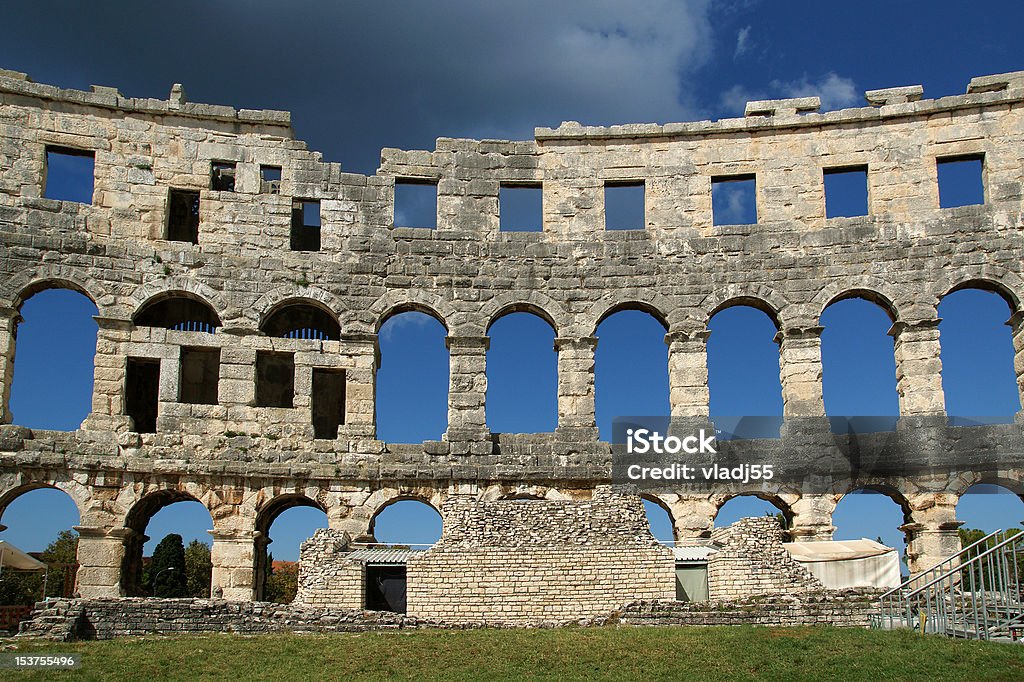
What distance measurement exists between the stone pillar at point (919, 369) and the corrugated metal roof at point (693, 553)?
18.2ft

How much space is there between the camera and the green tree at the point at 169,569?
3756 cm

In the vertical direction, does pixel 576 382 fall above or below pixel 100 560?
above

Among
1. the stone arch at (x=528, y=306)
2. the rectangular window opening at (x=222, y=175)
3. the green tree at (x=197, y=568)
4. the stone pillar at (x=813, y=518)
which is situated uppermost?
the rectangular window opening at (x=222, y=175)

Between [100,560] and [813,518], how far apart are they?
47.3 ft

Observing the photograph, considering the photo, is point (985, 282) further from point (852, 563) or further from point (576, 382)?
point (576, 382)

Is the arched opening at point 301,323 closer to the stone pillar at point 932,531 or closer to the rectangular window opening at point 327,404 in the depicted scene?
the rectangular window opening at point 327,404

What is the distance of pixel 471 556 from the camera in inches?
809

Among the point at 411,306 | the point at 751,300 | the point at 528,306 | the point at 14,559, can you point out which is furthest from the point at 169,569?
the point at 751,300

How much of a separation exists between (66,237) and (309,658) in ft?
41.0

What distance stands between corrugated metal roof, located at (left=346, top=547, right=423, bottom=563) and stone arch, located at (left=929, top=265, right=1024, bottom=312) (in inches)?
492

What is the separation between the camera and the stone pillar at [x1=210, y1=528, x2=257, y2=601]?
22.3m

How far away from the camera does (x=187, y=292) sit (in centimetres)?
2431

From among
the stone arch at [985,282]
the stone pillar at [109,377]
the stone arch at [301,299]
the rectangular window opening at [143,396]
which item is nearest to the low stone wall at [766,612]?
the stone arch at [985,282]

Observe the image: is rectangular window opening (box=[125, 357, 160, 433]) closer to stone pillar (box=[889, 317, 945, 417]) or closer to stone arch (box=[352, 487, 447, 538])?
stone arch (box=[352, 487, 447, 538])
